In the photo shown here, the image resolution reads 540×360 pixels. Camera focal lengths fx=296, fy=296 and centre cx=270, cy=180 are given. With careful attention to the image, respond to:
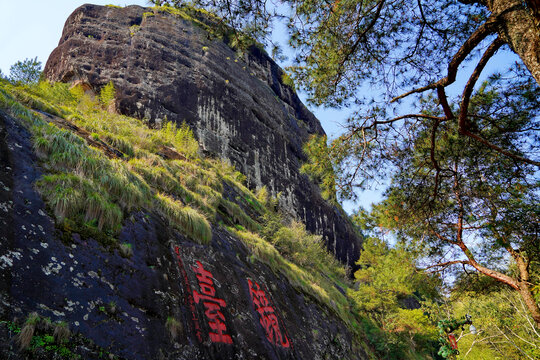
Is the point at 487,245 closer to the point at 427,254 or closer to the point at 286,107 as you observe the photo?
the point at 427,254

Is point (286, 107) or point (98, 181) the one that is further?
point (286, 107)

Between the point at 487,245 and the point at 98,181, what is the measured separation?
8.11 m

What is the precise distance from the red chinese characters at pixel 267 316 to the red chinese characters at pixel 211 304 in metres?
1.23

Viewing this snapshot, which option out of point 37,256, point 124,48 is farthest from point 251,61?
point 37,256

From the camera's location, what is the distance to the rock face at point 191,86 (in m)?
16.2

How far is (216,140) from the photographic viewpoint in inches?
695

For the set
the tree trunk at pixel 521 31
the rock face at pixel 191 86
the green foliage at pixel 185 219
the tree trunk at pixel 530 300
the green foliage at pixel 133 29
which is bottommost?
the tree trunk at pixel 530 300

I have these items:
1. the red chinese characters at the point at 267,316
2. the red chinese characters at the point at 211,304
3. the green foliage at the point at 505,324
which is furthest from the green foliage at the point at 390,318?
the red chinese characters at the point at 211,304

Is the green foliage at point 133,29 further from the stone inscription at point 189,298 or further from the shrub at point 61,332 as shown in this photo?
the shrub at point 61,332

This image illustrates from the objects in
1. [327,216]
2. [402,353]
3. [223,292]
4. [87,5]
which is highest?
[87,5]

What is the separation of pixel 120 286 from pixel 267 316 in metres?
3.38

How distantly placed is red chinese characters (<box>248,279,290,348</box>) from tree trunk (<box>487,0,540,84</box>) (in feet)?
17.3

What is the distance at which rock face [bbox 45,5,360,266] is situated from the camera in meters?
16.2

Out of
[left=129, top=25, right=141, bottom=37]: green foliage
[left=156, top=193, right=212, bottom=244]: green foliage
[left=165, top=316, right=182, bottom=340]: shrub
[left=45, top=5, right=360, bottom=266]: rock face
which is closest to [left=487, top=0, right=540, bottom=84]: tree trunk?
[left=165, top=316, right=182, bottom=340]: shrub
